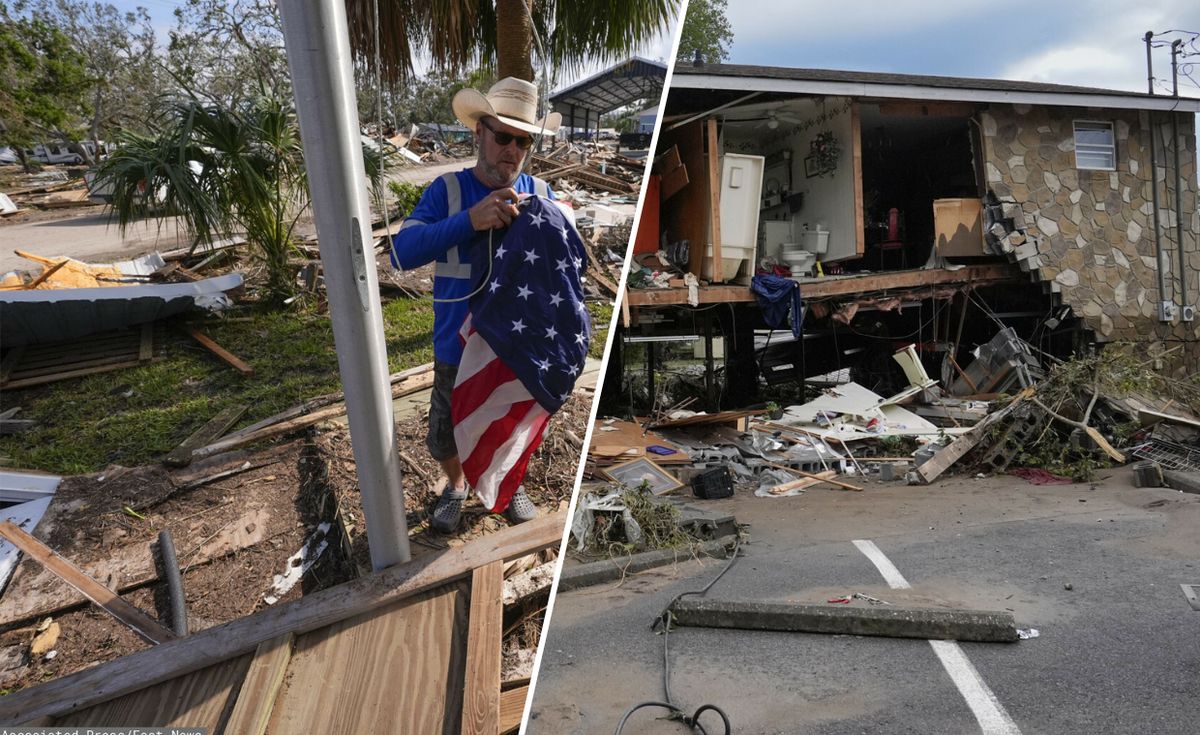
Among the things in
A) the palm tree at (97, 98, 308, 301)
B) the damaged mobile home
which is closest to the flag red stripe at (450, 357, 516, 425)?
the palm tree at (97, 98, 308, 301)

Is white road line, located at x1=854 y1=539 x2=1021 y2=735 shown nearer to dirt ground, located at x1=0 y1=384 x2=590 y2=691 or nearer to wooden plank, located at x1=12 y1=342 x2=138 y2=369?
dirt ground, located at x1=0 y1=384 x2=590 y2=691

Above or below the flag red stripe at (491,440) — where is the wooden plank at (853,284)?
above

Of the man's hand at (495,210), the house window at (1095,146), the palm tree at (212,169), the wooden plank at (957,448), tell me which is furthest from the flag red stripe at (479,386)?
the house window at (1095,146)

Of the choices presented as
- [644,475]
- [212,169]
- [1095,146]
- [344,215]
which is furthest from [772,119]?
[344,215]

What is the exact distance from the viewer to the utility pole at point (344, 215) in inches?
93.1

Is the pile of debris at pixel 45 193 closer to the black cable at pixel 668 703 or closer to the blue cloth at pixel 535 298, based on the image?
the blue cloth at pixel 535 298

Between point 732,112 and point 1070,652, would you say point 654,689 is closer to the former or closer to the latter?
point 1070,652

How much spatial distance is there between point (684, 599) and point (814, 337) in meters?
13.4

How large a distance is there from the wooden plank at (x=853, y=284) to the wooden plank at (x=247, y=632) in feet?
27.4

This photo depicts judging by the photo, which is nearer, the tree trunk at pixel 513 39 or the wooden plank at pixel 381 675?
the wooden plank at pixel 381 675

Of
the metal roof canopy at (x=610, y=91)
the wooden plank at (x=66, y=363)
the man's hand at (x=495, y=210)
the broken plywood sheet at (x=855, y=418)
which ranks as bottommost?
the broken plywood sheet at (x=855, y=418)

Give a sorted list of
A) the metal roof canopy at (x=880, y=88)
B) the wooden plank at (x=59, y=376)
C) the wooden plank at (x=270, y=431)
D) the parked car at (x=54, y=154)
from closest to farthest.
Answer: the wooden plank at (x=270, y=431), the wooden plank at (x=59, y=376), the parked car at (x=54, y=154), the metal roof canopy at (x=880, y=88)

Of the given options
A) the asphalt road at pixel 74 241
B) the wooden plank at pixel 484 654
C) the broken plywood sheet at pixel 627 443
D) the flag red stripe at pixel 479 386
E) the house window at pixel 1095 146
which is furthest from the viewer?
the house window at pixel 1095 146

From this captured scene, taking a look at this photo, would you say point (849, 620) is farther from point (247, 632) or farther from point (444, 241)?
point (247, 632)
